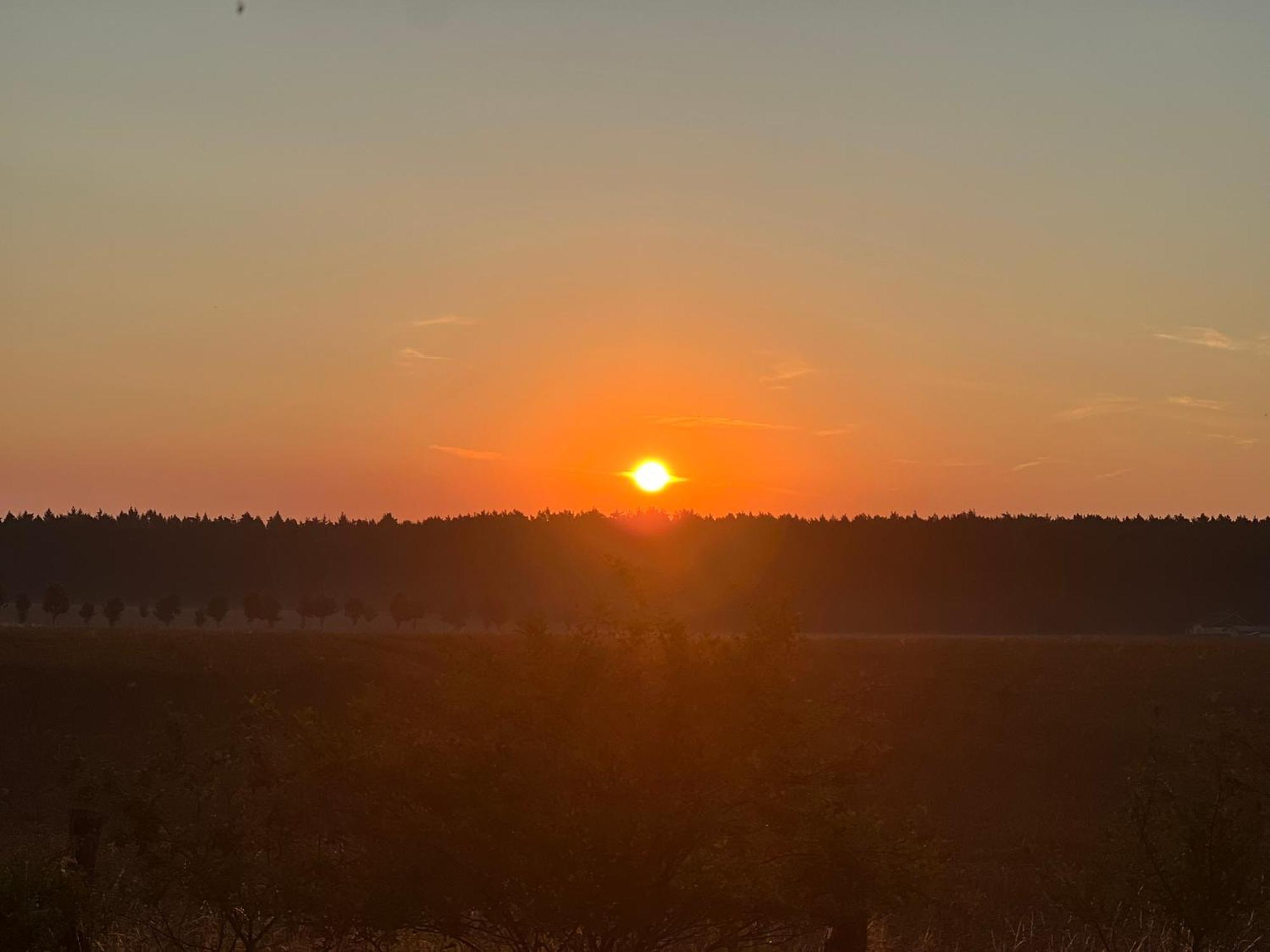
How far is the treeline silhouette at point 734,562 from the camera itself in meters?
133

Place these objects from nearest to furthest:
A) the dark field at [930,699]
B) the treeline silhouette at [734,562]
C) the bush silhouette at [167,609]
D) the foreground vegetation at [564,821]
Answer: the foreground vegetation at [564,821] < the dark field at [930,699] < the bush silhouette at [167,609] < the treeline silhouette at [734,562]

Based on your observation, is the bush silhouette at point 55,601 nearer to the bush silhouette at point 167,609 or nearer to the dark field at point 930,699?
the bush silhouette at point 167,609

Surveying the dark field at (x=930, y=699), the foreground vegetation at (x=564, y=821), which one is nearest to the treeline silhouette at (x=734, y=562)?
the dark field at (x=930, y=699)

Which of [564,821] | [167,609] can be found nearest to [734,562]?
[167,609]

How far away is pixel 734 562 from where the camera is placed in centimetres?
11106

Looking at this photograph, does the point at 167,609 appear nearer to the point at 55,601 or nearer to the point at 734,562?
the point at 55,601

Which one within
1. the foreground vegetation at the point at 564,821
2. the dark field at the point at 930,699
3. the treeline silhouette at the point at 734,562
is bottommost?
the dark field at the point at 930,699

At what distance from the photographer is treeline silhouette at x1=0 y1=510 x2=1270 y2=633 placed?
435ft

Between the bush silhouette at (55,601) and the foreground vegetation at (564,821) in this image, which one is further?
the bush silhouette at (55,601)

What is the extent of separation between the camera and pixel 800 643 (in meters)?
9.27

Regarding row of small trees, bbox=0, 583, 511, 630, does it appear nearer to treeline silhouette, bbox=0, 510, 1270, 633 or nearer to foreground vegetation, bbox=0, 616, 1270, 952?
treeline silhouette, bbox=0, 510, 1270, 633

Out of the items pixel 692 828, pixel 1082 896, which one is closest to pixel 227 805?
pixel 692 828

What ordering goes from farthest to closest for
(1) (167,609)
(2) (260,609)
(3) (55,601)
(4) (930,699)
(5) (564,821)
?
1. (1) (167,609)
2. (2) (260,609)
3. (3) (55,601)
4. (4) (930,699)
5. (5) (564,821)

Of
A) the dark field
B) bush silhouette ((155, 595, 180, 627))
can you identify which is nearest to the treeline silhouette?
bush silhouette ((155, 595, 180, 627))
